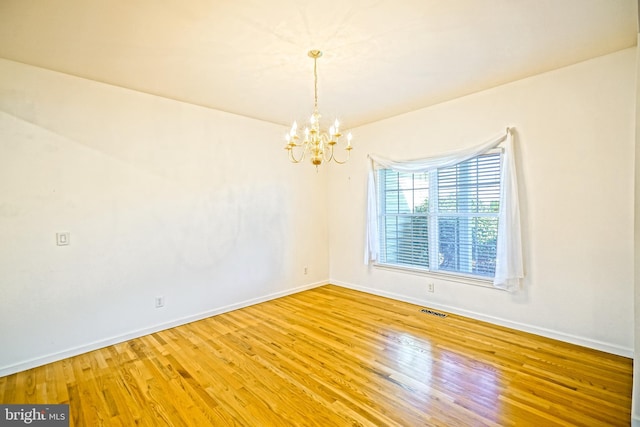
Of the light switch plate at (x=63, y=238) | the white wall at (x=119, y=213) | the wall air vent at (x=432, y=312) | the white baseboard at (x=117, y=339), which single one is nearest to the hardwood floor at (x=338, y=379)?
the white baseboard at (x=117, y=339)

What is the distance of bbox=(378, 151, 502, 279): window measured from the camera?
3525 mm

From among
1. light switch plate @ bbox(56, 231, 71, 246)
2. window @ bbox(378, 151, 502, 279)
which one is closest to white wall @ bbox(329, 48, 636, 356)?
window @ bbox(378, 151, 502, 279)

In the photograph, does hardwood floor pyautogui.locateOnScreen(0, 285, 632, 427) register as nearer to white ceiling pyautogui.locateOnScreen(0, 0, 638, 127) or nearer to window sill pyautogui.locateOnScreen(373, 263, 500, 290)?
window sill pyautogui.locateOnScreen(373, 263, 500, 290)

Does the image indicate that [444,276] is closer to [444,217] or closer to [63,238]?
[444,217]

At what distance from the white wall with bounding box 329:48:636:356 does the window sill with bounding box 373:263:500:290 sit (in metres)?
0.06

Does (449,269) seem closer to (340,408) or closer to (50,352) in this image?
(340,408)

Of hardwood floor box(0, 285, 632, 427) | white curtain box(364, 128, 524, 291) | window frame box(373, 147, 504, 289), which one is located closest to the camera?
hardwood floor box(0, 285, 632, 427)

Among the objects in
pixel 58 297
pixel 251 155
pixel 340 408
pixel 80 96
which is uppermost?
pixel 80 96

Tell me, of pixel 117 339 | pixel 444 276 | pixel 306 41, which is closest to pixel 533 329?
pixel 444 276

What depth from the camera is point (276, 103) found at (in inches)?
147

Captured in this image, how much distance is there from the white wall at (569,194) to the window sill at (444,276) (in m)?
0.06

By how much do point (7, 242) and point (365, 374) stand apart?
3205 millimetres

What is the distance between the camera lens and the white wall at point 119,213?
264 cm

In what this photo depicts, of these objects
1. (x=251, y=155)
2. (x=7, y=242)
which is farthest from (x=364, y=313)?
(x=7, y=242)
